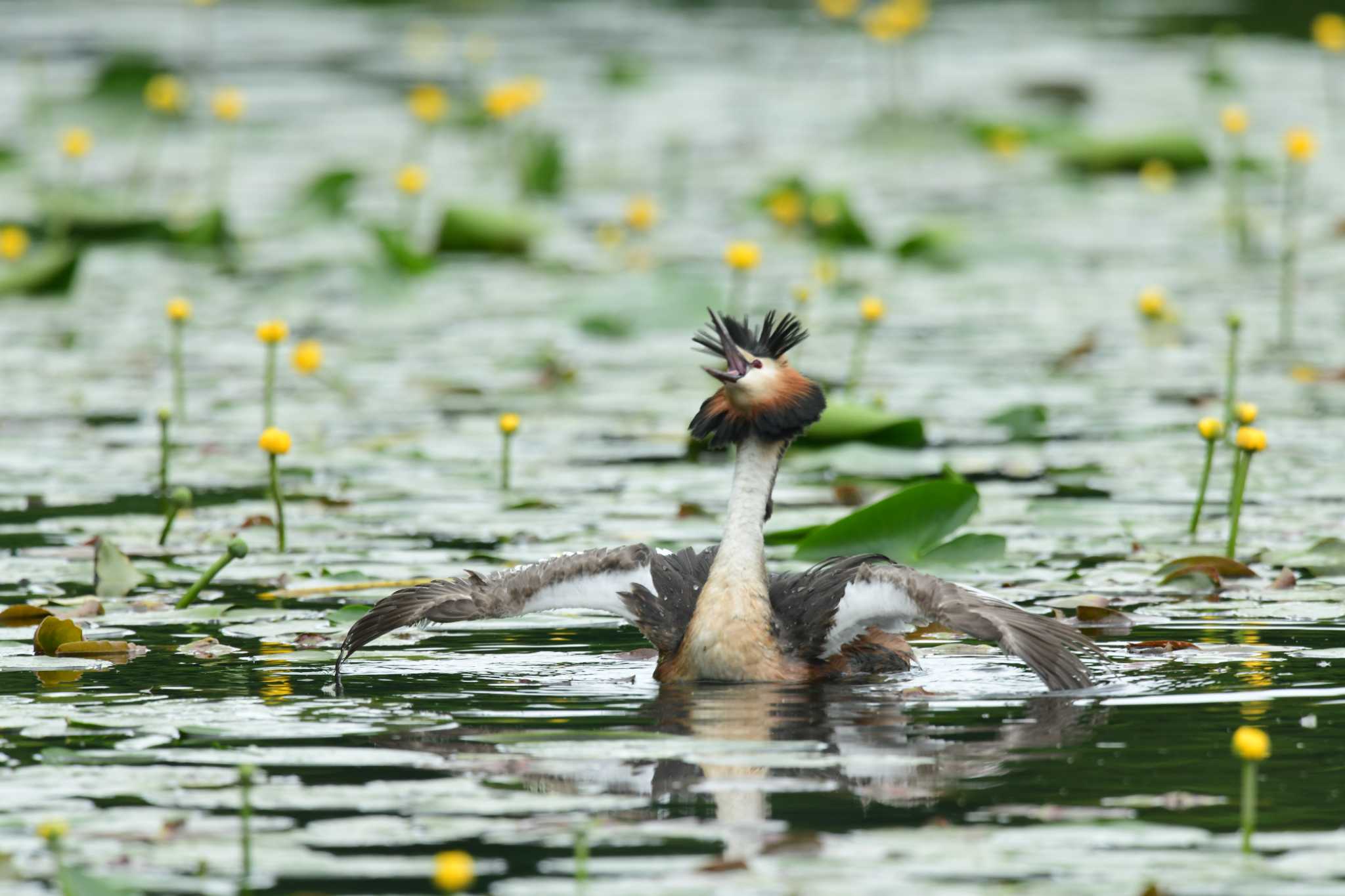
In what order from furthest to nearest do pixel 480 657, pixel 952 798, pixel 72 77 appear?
pixel 72 77 < pixel 480 657 < pixel 952 798

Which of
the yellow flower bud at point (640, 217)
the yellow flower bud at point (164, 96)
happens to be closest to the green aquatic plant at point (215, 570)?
the yellow flower bud at point (640, 217)

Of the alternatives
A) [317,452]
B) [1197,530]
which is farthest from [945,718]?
[317,452]

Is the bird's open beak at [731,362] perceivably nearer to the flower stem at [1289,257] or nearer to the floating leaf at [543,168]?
the flower stem at [1289,257]

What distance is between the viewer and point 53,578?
8055 mm

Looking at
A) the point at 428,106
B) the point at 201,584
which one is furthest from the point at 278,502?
the point at 428,106

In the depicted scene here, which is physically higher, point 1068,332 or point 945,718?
point 1068,332

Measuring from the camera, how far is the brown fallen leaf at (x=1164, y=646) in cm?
702

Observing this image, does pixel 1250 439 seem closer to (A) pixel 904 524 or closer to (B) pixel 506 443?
(A) pixel 904 524

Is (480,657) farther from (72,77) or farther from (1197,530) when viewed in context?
(72,77)

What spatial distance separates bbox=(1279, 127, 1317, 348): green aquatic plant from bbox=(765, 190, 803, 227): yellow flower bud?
3227 millimetres

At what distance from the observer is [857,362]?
38.8 feet

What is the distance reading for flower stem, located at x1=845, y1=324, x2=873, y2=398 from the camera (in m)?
10.9

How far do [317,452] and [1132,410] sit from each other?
382 centimetres

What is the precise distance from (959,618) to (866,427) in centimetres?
352
